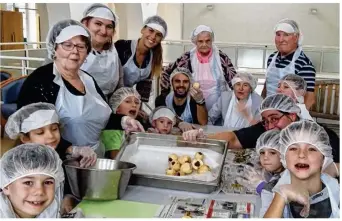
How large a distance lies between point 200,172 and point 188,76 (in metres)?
0.81

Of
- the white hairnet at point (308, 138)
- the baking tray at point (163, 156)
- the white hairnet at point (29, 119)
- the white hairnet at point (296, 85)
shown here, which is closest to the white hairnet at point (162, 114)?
the baking tray at point (163, 156)

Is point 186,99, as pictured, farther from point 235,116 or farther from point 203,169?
point 203,169

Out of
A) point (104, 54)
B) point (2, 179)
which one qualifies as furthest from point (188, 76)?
point (2, 179)

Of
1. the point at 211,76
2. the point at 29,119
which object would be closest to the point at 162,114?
the point at 211,76

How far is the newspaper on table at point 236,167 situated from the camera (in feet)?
3.47

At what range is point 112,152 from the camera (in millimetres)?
1315

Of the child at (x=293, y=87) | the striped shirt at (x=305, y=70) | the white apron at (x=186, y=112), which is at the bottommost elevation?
the white apron at (x=186, y=112)

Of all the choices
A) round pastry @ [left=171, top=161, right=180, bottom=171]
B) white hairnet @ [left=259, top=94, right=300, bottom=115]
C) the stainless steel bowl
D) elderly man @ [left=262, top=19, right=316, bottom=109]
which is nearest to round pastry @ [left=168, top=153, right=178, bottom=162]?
round pastry @ [left=171, top=161, right=180, bottom=171]

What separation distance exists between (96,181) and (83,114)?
0.33 m

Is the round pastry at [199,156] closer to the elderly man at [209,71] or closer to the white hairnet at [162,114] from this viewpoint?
the white hairnet at [162,114]

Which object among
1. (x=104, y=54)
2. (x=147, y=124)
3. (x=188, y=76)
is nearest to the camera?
(x=104, y=54)

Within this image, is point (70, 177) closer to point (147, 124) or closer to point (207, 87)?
point (147, 124)

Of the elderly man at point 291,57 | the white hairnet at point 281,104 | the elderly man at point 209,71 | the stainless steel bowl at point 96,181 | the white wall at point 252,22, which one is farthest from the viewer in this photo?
the white wall at point 252,22

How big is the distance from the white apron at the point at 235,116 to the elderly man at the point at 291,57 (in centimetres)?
20
